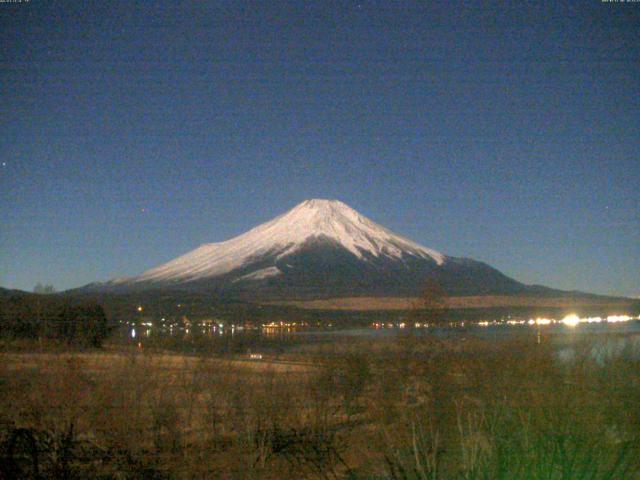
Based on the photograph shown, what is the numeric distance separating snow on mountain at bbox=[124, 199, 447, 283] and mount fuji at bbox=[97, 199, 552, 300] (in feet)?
0.42

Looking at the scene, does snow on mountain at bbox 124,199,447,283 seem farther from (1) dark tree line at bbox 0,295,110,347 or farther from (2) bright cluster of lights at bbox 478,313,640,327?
(1) dark tree line at bbox 0,295,110,347

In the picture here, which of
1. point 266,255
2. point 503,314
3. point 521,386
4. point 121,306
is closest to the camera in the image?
point 521,386

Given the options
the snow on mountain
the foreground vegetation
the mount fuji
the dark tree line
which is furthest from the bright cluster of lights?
the snow on mountain

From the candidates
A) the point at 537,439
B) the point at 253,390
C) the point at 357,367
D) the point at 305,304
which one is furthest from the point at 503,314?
the point at 537,439

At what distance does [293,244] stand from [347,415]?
319 feet

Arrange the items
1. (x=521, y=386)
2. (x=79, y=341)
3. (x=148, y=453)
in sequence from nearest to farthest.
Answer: (x=521, y=386), (x=148, y=453), (x=79, y=341)

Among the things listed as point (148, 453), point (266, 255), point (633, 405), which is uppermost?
point (266, 255)

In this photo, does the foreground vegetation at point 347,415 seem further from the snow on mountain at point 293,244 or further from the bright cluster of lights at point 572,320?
the snow on mountain at point 293,244

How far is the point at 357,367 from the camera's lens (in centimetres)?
1362

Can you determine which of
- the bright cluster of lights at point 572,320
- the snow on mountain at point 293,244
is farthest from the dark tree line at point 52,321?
the snow on mountain at point 293,244

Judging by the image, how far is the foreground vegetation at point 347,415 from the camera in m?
5.38

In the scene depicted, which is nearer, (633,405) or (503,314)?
(633,405)

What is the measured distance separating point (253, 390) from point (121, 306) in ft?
126

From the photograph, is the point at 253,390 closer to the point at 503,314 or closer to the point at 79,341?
the point at 79,341
